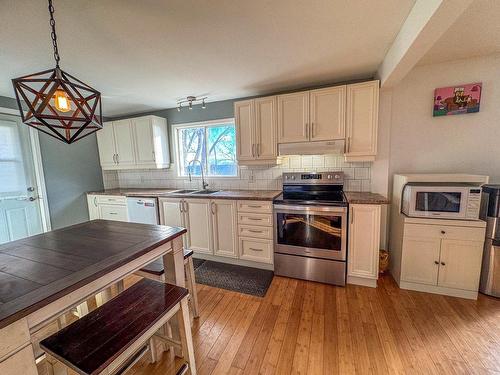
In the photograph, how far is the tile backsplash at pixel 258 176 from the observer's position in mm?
2730

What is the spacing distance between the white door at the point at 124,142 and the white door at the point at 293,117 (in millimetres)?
2537

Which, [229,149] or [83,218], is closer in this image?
[229,149]

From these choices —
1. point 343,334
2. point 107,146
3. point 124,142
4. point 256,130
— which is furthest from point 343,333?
point 107,146

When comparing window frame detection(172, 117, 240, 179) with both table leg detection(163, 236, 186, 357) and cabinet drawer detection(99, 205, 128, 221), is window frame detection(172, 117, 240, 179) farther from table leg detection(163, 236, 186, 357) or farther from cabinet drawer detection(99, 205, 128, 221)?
table leg detection(163, 236, 186, 357)

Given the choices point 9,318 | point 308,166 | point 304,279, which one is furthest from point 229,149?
point 9,318

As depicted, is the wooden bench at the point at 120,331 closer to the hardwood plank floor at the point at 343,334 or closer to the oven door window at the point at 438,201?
the hardwood plank floor at the point at 343,334

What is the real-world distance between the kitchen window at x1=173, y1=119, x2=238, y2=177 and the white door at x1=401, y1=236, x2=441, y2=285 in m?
2.35

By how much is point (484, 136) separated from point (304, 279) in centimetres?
249

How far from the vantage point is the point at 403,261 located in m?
2.17

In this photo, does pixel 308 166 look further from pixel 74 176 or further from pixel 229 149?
pixel 74 176

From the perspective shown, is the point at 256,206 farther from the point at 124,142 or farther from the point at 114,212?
the point at 124,142

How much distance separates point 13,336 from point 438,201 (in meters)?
2.91

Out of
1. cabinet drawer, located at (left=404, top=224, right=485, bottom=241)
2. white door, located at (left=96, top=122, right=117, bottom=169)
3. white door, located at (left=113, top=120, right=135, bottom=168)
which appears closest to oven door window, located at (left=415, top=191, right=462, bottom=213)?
cabinet drawer, located at (left=404, top=224, right=485, bottom=241)

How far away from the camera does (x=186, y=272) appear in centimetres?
186
